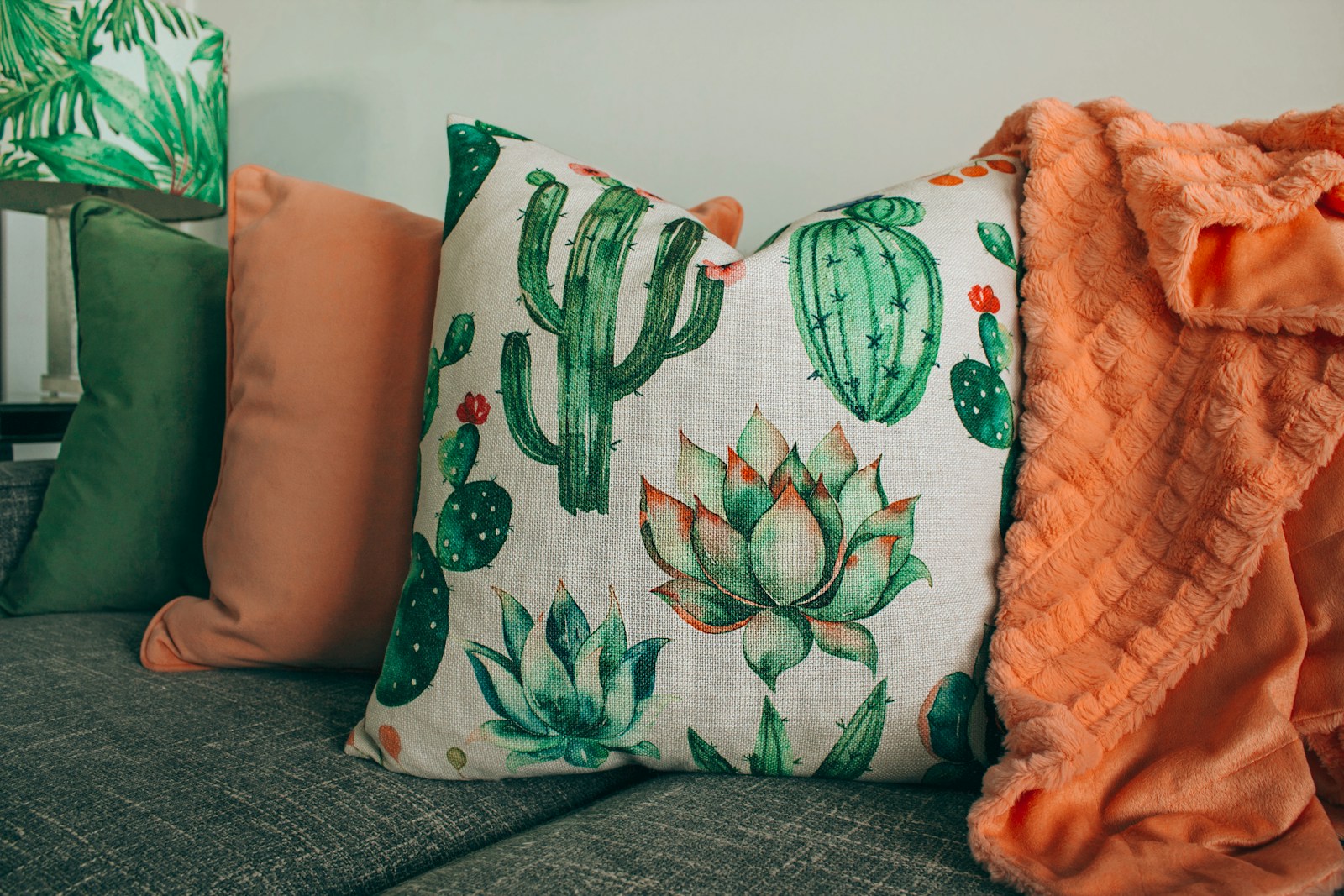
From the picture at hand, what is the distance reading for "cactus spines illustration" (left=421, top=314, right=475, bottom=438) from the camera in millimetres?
691

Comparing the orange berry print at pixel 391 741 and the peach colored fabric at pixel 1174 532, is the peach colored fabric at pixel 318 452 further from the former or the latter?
the peach colored fabric at pixel 1174 532

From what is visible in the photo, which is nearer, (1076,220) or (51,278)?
(1076,220)

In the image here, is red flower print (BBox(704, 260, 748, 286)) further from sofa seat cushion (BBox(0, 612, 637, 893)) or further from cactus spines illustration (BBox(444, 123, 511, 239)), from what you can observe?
sofa seat cushion (BBox(0, 612, 637, 893))

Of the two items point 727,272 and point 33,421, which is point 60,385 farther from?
point 727,272

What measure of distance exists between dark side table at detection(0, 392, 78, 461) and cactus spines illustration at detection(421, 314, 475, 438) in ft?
3.10

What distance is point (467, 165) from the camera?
2.49 feet

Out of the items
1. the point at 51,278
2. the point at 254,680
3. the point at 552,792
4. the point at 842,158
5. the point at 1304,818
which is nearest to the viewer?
the point at 1304,818

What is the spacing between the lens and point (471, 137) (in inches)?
30.7

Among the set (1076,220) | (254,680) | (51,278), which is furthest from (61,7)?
(1076,220)

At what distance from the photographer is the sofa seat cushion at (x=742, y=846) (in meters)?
0.51

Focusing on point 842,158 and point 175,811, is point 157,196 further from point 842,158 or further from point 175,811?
point 175,811

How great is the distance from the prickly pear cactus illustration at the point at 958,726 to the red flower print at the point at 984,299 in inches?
9.3

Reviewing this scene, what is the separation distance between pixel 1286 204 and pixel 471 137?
646 mm

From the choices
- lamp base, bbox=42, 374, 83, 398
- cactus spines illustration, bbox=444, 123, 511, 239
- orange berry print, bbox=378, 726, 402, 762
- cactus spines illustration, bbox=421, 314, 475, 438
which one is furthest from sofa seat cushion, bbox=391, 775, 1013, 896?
lamp base, bbox=42, 374, 83, 398
